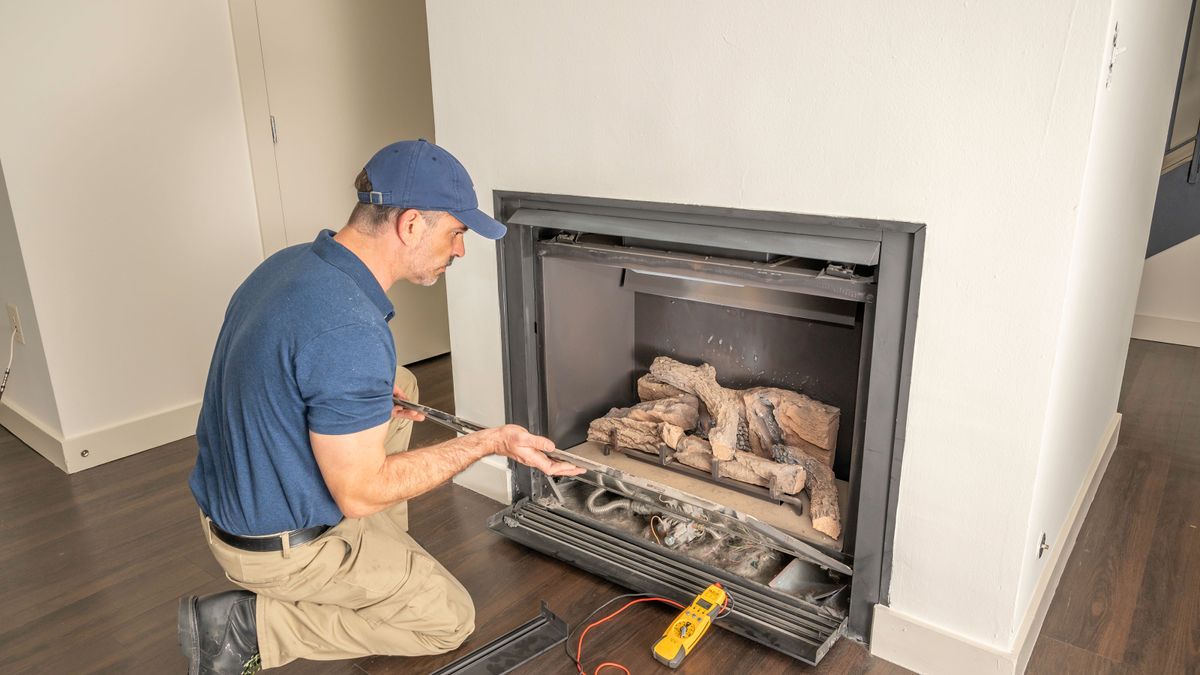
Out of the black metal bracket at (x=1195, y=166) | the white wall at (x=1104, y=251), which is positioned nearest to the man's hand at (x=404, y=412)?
the white wall at (x=1104, y=251)

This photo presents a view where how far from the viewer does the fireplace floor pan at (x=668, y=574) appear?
6.04ft

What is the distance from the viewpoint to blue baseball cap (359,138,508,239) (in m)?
1.54

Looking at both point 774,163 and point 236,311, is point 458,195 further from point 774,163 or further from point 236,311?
point 774,163

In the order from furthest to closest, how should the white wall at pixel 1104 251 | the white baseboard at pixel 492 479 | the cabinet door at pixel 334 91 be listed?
the cabinet door at pixel 334 91, the white baseboard at pixel 492 479, the white wall at pixel 1104 251

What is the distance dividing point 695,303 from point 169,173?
190cm

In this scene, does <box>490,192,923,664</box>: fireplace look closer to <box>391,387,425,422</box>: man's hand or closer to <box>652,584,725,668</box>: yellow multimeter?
<box>652,584,725,668</box>: yellow multimeter

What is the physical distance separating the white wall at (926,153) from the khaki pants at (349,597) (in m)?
0.98

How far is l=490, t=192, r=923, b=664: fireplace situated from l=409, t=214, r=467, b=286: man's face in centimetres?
48

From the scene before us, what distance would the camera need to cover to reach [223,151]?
2988 mm

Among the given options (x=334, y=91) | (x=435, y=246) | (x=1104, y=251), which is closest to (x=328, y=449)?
(x=435, y=246)

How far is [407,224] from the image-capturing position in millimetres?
1564

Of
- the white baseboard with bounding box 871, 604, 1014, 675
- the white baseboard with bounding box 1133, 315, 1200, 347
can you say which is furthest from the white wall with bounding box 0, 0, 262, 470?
the white baseboard with bounding box 1133, 315, 1200, 347

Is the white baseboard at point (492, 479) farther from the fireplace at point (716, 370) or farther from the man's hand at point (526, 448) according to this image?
the man's hand at point (526, 448)

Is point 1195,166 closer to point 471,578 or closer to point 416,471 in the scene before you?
point 471,578
